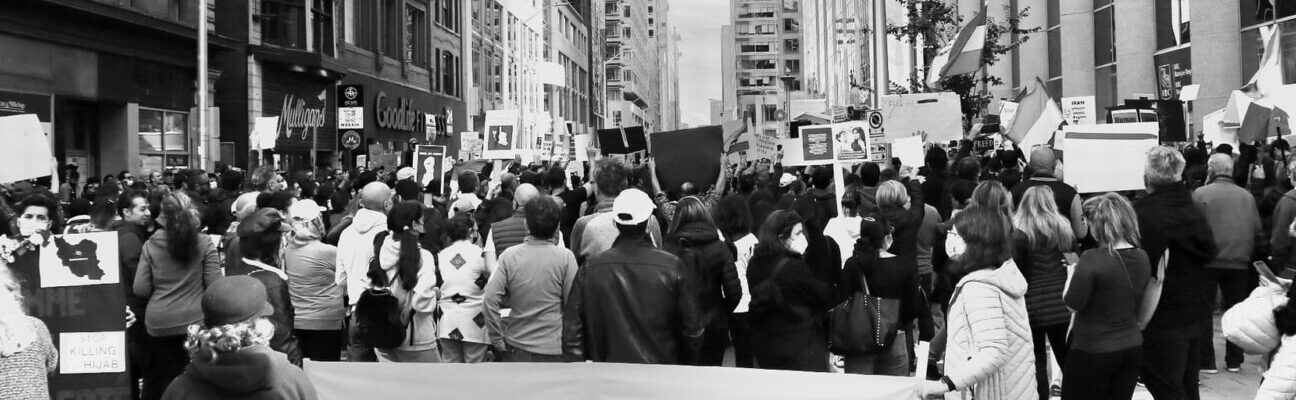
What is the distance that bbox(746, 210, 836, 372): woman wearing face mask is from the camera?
7.33 metres

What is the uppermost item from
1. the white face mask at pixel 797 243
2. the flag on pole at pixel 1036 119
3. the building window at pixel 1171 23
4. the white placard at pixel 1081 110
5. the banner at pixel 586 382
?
the building window at pixel 1171 23

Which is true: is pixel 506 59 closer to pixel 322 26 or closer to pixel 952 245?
pixel 322 26

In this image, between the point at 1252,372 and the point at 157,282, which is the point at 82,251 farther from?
the point at 1252,372

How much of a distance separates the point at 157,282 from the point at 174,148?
79.4 feet

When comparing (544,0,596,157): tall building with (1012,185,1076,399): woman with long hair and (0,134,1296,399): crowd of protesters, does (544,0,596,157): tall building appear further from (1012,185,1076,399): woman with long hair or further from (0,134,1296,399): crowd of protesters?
(1012,185,1076,399): woman with long hair

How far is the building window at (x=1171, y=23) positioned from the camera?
30250 mm

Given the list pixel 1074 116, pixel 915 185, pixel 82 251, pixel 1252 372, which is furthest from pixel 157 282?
pixel 1074 116

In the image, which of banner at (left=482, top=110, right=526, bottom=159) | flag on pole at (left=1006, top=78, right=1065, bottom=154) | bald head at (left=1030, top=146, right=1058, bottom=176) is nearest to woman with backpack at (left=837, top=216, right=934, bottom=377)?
bald head at (left=1030, top=146, right=1058, bottom=176)

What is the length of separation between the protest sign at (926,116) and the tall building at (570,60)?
55605 millimetres

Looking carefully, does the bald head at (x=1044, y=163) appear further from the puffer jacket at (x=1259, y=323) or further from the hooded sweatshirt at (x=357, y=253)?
the hooded sweatshirt at (x=357, y=253)

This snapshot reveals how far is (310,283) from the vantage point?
8.13 meters

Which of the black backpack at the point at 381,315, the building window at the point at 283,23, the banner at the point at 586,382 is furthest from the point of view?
the building window at the point at 283,23

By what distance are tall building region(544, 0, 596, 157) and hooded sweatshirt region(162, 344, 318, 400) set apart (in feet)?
226

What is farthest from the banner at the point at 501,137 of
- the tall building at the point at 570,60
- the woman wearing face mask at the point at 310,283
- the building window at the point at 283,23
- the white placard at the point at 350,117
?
the tall building at the point at 570,60
